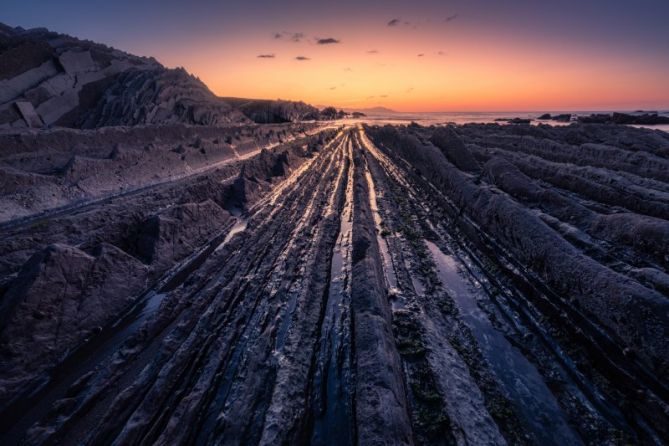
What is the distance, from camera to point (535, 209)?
10.4 m

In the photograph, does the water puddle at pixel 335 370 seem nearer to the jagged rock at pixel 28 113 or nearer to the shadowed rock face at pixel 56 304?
the shadowed rock face at pixel 56 304

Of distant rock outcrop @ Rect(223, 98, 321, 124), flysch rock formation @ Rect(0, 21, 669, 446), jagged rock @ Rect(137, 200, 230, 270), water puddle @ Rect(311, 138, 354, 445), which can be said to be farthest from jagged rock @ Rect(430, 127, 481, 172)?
distant rock outcrop @ Rect(223, 98, 321, 124)

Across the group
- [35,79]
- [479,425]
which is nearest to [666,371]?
[479,425]

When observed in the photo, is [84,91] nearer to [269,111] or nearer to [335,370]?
[269,111]

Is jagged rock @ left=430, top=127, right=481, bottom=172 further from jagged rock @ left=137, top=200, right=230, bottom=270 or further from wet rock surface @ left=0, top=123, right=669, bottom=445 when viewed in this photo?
jagged rock @ left=137, top=200, right=230, bottom=270

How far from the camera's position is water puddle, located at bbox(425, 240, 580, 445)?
3684 millimetres

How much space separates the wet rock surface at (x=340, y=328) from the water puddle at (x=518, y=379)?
0.03 metres

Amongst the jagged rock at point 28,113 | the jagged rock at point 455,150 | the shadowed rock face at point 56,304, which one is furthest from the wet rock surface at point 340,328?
the jagged rock at point 28,113

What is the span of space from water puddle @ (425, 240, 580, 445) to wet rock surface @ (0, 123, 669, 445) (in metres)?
0.03

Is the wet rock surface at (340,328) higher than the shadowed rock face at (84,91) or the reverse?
the reverse

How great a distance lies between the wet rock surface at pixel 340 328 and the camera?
12.1ft

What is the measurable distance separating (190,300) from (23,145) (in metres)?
18.1

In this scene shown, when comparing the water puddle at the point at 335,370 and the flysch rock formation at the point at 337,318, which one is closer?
the water puddle at the point at 335,370

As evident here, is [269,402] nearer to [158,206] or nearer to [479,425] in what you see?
[479,425]
